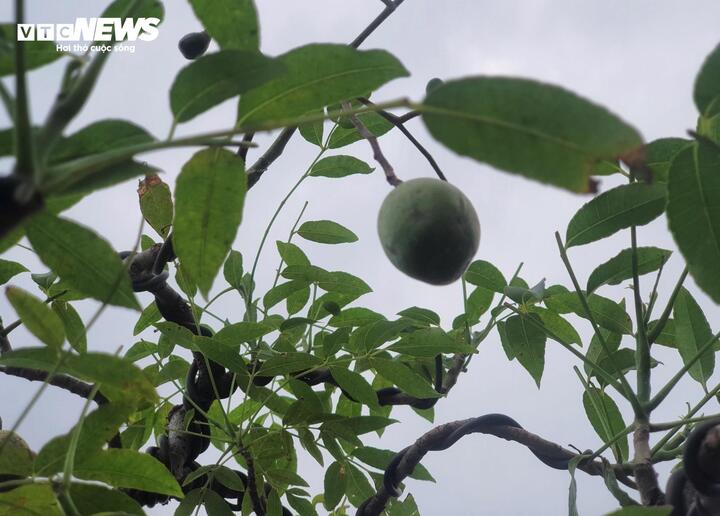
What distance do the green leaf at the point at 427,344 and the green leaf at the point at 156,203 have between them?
0.53 meters

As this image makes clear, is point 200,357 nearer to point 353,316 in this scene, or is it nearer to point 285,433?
point 285,433

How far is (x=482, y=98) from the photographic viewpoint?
660 mm

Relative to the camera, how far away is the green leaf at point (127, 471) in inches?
41.4

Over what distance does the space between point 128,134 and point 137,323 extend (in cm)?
110

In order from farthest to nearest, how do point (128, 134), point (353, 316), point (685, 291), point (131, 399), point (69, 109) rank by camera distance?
point (353, 316) < point (685, 291) < point (131, 399) < point (128, 134) < point (69, 109)

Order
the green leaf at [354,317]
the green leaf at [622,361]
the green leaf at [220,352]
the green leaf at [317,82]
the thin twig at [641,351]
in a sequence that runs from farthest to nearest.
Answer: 1. the green leaf at [354,317]
2. the green leaf at [622,361]
3. the green leaf at [220,352]
4. the thin twig at [641,351]
5. the green leaf at [317,82]

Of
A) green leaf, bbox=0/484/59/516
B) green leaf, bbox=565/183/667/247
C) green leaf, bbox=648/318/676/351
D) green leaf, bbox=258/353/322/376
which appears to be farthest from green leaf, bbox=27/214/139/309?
green leaf, bbox=648/318/676/351

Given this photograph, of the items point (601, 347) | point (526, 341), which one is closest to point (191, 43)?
point (526, 341)

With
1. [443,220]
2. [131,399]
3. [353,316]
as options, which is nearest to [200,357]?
[353,316]

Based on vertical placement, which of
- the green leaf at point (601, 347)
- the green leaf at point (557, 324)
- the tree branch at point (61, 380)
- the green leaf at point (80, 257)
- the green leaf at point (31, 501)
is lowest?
the green leaf at point (31, 501)

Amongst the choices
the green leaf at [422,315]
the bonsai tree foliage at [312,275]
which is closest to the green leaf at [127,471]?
the bonsai tree foliage at [312,275]

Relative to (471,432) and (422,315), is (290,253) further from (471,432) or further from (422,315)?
(471,432)

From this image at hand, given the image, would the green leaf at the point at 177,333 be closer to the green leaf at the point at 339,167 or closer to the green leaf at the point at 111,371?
the green leaf at the point at 111,371

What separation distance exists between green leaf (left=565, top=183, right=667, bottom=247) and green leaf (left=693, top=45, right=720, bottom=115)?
244 millimetres
